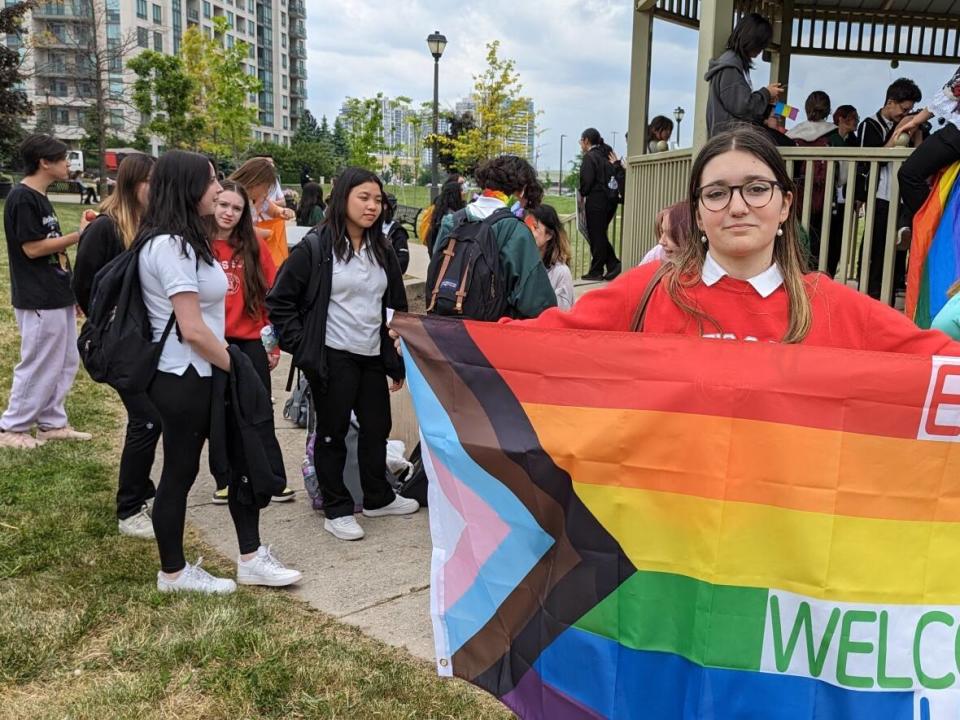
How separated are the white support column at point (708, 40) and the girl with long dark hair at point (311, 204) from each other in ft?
17.8

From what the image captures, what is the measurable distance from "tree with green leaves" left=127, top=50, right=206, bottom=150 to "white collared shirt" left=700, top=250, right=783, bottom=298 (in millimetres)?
39647

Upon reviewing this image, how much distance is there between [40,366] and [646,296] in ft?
17.8

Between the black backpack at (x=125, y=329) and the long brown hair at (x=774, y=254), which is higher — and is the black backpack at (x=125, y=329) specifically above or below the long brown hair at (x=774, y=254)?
below

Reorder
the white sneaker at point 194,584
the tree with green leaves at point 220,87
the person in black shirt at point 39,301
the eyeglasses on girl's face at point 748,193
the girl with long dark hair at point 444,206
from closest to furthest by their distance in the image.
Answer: the eyeglasses on girl's face at point 748,193 → the white sneaker at point 194,584 → the person in black shirt at point 39,301 → the girl with long dark hair at point 444,206 → the tree with green leaves at point 220,87

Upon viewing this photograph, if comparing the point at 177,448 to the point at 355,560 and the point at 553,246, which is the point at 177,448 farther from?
the point at 553,246

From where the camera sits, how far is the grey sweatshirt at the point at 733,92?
6.36m

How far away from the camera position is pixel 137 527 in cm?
497

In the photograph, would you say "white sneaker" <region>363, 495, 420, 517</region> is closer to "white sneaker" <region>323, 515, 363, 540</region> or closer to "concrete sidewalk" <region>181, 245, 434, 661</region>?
"concrete sidewalk" <region>181, 245, 434, 661</region>

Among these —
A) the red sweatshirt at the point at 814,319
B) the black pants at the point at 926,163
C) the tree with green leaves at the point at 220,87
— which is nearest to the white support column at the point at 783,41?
the black pants at the point at 926,163

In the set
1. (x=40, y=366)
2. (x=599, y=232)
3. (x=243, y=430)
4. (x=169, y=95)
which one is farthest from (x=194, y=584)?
(x=169, y=95)

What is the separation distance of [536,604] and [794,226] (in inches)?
50.0

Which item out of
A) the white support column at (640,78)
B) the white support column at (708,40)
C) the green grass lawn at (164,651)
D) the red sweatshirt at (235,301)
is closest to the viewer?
the green grass lawn at (164,651)

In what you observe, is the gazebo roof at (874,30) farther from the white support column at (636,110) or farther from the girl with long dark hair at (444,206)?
the girl with long dark hair at (444,206)

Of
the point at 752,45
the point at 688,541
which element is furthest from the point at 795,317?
the point at 752,45
